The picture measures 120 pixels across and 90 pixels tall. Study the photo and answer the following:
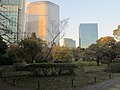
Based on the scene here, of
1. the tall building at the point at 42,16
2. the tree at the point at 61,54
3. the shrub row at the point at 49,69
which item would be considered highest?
the tall building at the point at 42,16

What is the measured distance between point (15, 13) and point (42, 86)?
9.82 meters

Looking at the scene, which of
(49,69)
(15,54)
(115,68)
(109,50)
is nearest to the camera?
(49,69)

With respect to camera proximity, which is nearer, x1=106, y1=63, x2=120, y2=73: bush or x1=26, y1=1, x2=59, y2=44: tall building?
x1=106, y1=63, x2=120, y2=73: bush

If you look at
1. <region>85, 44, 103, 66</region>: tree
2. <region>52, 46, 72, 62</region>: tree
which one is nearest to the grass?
<region>85, 44, 103, 66</region>: tree

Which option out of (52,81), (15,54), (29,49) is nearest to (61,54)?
(15,54)

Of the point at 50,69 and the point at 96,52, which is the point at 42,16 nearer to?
the point at 96,52

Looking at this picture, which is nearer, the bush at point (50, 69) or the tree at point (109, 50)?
the bush at point (50, 69)

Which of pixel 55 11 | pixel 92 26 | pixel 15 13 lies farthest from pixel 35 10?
pixel 92 26

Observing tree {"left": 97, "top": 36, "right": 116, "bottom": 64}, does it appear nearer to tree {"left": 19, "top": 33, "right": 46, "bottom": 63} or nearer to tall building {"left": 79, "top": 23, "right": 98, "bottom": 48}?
tree {"left": 19, "top": 33, "right": 46, "bottom": 63}

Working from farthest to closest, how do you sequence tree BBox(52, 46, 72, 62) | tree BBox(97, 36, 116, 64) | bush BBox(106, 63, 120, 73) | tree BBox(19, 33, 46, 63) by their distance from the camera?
tree BBox(52, 46, 72, 62)
tree BBox(97, 36, 116, 64)
tree BBox(19, 33, 46, 63)
bush BBox(106, 63, 120, 73)

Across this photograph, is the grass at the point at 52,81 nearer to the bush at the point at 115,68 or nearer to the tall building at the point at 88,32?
the bush at the point at 115,68

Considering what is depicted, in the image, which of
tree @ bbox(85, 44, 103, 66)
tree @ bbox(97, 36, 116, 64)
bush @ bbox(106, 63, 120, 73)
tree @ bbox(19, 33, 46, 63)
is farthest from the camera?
tree @ bbox(85, 44, 103, 66)

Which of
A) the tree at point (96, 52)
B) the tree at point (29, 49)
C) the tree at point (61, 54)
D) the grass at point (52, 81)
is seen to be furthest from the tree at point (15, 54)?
the grass at point (52, 81)

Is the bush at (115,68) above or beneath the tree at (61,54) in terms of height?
beneath
